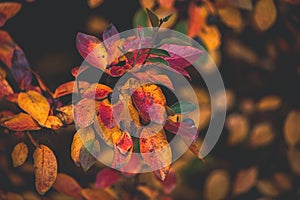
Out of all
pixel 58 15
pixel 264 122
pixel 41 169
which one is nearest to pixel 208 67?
pixel 264 122

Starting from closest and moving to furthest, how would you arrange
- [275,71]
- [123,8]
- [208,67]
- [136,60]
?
[136,60] → [208,67] → [123,8] → [275,71]

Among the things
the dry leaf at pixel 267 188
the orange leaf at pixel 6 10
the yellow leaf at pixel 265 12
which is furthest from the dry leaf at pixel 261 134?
the orange leaf at pixel 6 10

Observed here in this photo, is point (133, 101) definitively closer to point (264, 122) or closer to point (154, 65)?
point (154, 65)

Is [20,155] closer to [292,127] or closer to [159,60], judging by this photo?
[159,60]

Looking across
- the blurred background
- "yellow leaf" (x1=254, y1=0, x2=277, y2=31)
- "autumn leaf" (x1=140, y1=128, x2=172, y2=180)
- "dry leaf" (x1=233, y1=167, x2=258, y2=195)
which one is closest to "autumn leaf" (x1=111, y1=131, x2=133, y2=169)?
"autumn leaf" (x1=140, y1=128, x2=172, y2=180)

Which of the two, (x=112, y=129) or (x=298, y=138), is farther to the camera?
→ (x=298, y=138)

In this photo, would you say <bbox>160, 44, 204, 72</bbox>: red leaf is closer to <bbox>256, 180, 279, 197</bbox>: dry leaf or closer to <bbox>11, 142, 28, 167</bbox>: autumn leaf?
<bbox>11, 142, 28, 167</bbox>: autumn leaf
